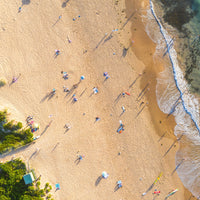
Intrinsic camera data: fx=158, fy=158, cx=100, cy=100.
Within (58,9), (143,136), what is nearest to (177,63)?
(143,136)

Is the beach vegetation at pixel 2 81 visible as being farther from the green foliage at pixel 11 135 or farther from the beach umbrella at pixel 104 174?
the beach umbrella at pixel 104 174

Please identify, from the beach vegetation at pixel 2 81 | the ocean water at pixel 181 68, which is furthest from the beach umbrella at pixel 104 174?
the beach vegetation at pixel 2 81

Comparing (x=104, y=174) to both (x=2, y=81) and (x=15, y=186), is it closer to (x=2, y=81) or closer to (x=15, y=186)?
(x=15, y=186)

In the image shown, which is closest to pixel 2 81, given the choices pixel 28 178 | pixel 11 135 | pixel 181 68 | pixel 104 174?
pixel 11 135

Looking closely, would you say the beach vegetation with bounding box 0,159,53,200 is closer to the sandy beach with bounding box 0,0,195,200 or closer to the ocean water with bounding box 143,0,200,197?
the sandy beach with bounding box 0,0,195,200

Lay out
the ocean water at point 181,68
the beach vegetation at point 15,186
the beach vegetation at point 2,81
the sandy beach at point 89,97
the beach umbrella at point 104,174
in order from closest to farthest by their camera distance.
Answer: the beach vegetation at point 15,186, the beach umbrella at point 104,174, the sandy beach at point 89,97, the ocean water at point 181,68, the beach vegetation at point 2,81
